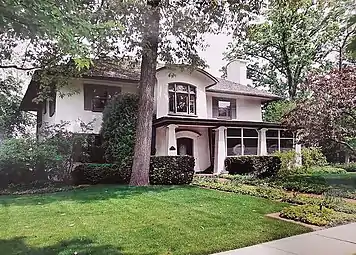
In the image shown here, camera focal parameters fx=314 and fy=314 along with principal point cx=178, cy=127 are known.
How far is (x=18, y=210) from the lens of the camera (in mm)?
2232

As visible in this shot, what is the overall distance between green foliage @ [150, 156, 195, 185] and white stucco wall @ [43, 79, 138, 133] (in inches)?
61.9

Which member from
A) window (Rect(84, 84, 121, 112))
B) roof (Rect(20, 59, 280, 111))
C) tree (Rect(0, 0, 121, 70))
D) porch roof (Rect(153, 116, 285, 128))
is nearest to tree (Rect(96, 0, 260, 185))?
roof (Rect(20, 59, 280, 111))

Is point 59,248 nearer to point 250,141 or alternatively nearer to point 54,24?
point 54,24

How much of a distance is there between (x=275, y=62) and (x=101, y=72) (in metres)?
1.34

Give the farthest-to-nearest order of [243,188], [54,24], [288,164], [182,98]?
1. [182,98]
2. [288,164]
3. [243,188]
4. [54,24]

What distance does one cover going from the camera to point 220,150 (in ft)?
17.5

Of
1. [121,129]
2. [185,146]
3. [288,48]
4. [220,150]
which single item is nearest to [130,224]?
[288,48]

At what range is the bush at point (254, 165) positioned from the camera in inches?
191

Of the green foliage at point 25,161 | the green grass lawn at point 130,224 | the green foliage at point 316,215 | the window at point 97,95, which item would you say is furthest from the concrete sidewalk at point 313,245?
the window at point 97,95

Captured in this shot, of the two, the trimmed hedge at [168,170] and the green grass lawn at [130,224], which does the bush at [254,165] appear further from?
the green grass lawn at [130,224]

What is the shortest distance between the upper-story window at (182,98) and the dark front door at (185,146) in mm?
496

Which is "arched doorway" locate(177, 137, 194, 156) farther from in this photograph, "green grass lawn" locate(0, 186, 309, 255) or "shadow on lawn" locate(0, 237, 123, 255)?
"shadow on lawn" locate(0, 237, 123, 255)

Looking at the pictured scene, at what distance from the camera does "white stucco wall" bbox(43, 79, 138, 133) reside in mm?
2555

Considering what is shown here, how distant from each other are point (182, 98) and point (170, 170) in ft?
5.72
